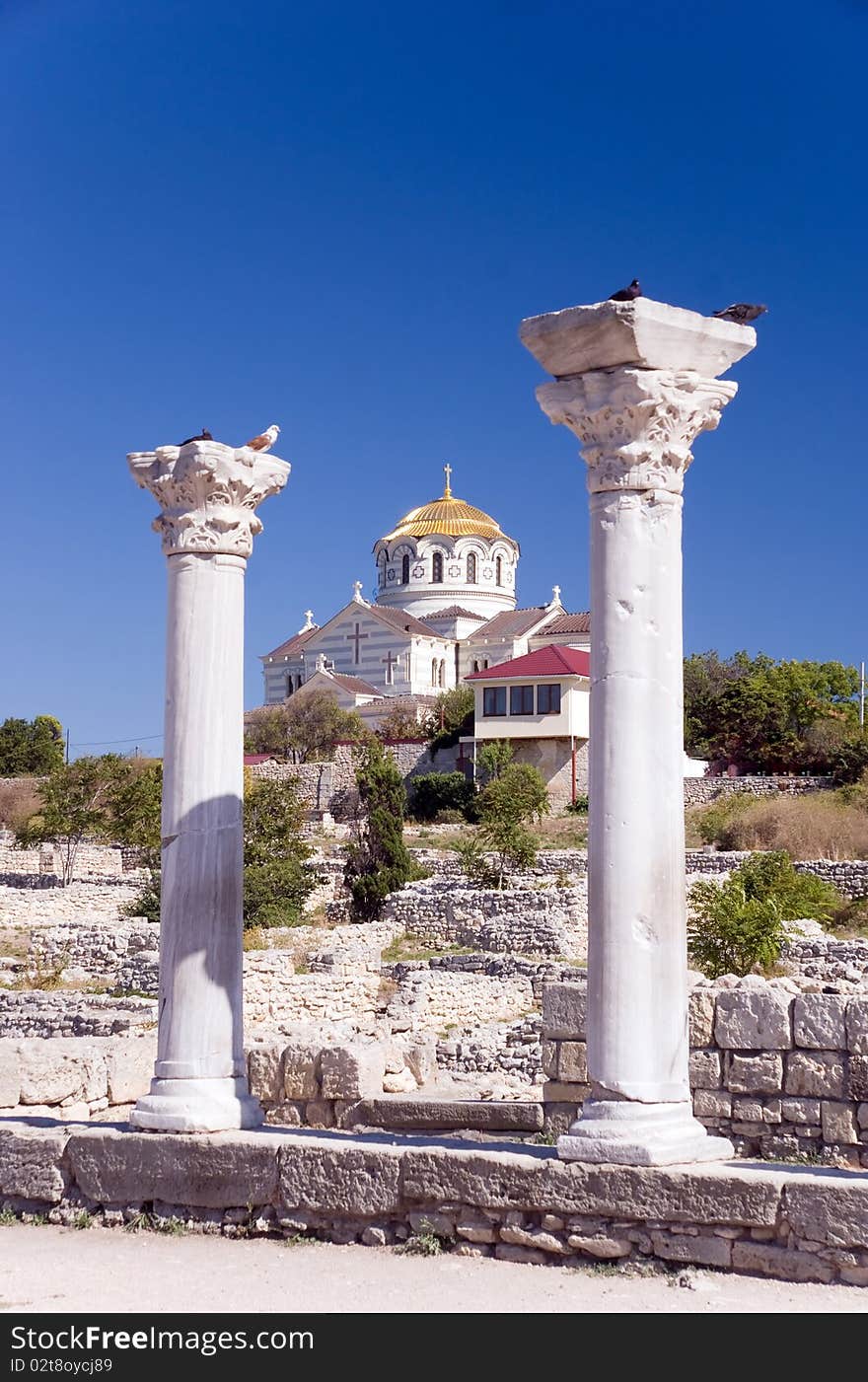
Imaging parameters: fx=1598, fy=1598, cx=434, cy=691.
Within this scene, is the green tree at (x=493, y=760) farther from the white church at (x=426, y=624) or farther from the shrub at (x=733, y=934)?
the shrub at (x=733, y=934)

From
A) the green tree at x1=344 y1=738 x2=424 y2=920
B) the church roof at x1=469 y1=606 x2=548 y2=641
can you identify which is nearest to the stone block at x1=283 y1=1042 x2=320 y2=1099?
the green tree at x1=344 y1=738 x2=424 y2=920

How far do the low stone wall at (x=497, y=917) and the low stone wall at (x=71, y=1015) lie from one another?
830 cm

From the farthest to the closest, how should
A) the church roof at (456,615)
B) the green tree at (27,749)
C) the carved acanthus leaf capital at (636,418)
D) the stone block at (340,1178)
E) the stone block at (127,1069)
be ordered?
the church roof at (456,615) → the green tree at (27,749) → the stone block at (127,1069) → the carved acanthus leaf capital at (636,418) → the stone block at (340,1178)

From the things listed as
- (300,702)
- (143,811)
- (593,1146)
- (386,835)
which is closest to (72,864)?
(143,811)

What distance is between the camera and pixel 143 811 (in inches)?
Result: 1580

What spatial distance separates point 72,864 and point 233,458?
32737mm

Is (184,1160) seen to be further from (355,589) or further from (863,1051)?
(355,589)

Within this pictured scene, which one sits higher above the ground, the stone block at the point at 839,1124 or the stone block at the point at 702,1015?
the stone block at the point at 702,1015

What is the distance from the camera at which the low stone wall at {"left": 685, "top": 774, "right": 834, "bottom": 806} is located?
4647 cm

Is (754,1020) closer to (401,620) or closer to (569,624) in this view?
(569,624)

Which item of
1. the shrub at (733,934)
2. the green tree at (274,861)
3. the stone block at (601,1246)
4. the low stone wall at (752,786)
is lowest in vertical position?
the stone block at (601,1246)

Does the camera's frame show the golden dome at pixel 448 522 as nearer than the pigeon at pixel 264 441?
No

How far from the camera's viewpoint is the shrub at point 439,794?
2096 inches

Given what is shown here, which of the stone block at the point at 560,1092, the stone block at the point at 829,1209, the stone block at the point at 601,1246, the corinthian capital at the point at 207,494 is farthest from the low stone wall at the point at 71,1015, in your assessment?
the stone block at the point at 829,1209
